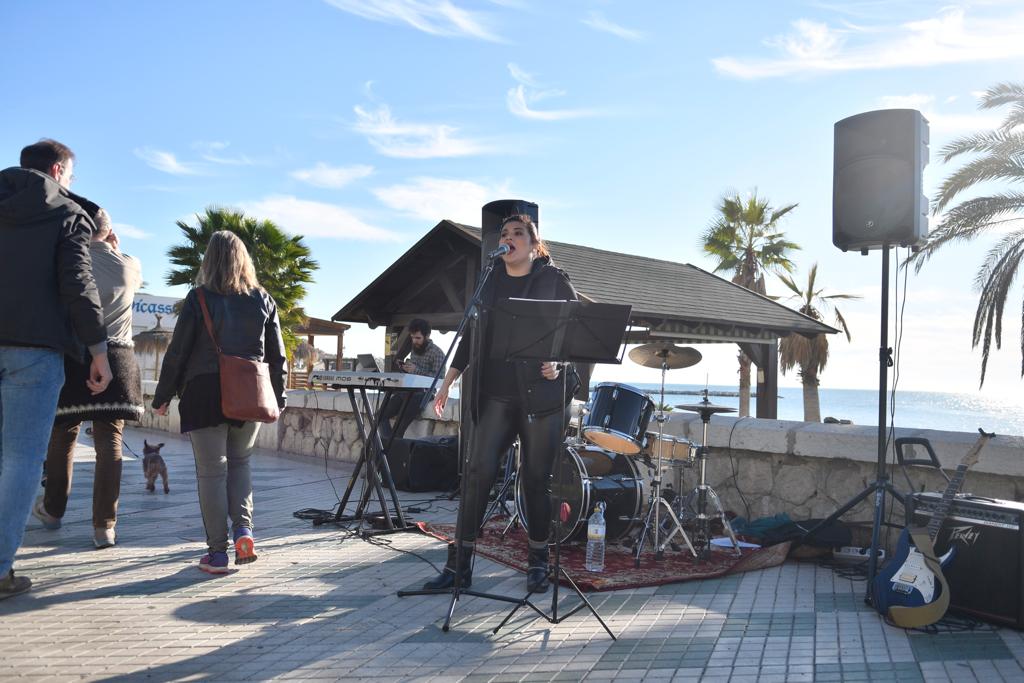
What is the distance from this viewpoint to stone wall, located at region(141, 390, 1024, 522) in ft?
15.0

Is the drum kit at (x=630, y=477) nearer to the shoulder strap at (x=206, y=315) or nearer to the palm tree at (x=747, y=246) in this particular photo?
the shoulder strap at (x=206, y=315)

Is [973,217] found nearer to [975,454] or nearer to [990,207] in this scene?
[990,207]

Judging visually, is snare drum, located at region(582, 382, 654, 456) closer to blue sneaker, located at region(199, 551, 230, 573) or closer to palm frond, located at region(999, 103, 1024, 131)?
blue sneaker, located at region(199, 551, 230, 573)

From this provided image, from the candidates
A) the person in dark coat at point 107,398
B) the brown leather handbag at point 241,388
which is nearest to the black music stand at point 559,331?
the brown leather handbag at point 241,388

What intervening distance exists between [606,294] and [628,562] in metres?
8.50

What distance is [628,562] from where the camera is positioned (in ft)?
16.0

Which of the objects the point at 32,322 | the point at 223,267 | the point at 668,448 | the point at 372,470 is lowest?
the point at 372,470

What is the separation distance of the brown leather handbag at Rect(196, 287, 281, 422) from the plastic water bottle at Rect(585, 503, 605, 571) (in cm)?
197

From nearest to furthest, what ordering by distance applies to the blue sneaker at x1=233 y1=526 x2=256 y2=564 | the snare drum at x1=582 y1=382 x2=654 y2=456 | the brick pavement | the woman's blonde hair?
the brick pavement < the woman's blonde hair < the blue sneaker at x1=233 y1=526 x2=256 y2=564 < the snare drum at x1=582 y1=382 x2=654 y2=456

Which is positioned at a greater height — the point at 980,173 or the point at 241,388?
the point at 980,173

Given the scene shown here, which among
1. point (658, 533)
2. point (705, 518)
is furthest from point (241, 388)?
point (705, 518)

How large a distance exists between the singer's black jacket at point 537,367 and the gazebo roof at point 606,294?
261 inches

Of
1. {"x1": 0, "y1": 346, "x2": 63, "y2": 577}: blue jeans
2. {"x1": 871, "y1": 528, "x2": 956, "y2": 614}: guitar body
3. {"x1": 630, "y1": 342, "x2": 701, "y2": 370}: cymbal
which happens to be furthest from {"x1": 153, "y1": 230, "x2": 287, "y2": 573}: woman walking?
{"x1": 630, "y1": 342, "x2": 701, "y2": 370}: cymbal

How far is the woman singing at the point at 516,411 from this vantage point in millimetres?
3752
